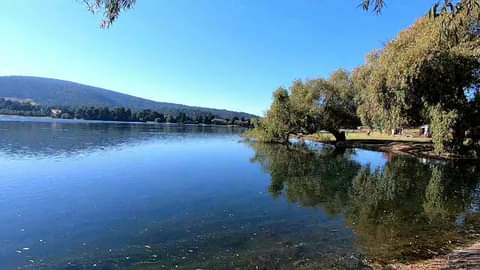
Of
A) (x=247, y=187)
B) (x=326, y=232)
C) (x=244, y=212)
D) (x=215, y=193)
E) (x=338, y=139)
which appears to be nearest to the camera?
(x=326, y=232)

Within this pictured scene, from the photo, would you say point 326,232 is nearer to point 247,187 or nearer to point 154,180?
point 247,187

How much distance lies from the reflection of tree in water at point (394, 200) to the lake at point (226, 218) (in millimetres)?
56

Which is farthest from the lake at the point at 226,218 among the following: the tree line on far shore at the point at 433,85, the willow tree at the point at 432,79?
the willow tree at the point at 432,79

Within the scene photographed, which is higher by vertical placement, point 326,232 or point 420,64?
point 420,64

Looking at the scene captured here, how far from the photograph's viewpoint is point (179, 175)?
2266cm

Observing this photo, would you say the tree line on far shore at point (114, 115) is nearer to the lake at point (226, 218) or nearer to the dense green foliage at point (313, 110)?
the dense green foliage at point (313, 110)

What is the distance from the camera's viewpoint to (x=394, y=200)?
1616 cm

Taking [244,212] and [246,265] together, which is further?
[244,212]

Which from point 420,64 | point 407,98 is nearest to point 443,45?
point 420,64

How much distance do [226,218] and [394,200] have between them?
26.1ft

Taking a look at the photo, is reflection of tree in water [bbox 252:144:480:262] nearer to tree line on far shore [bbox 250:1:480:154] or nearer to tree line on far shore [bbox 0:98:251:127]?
tree line on far shore [bbox 250:1:480:154]

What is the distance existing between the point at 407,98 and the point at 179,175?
21.0 m

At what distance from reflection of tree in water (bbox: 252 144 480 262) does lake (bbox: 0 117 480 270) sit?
0.19 feet

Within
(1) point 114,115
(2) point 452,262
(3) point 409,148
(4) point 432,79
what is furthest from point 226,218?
(1) point 114,115
